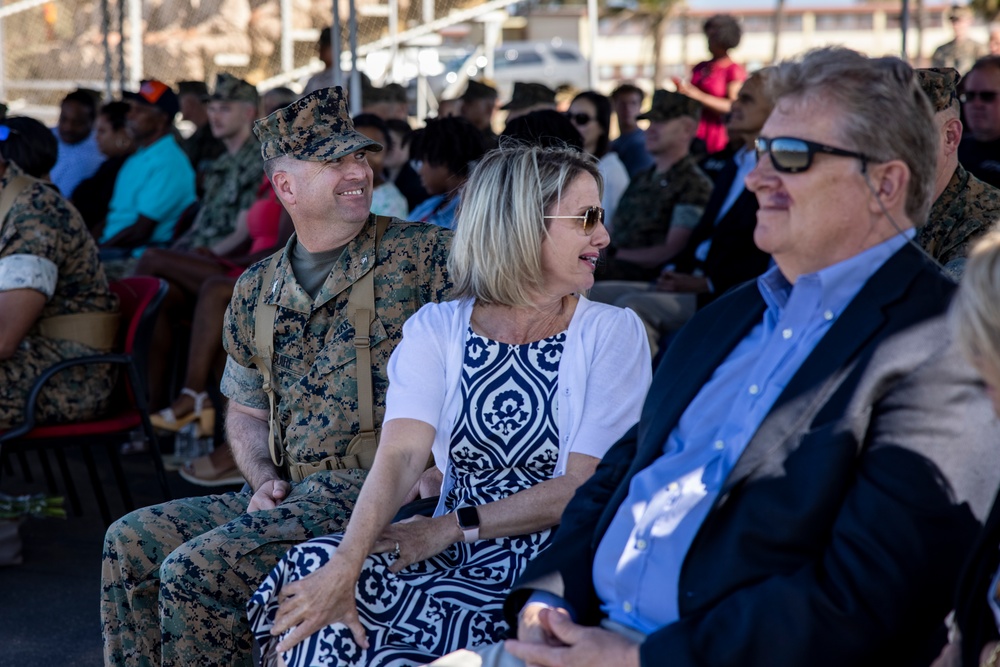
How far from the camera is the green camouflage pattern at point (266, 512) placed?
8.87 feet

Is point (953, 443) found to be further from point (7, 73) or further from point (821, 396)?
point (7, 73)

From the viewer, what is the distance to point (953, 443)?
68.1 inches

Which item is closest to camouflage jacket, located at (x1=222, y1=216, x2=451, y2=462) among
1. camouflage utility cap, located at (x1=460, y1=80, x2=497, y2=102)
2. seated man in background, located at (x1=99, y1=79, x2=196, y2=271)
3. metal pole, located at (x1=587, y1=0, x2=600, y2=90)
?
seated man in background, located at (x1=99, y1=79, x2=196, y2=271)

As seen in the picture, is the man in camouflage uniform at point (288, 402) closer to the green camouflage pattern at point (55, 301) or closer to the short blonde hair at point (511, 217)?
the short blonde hair at point (511, 217)

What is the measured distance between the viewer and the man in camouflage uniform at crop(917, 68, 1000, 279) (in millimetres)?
3121

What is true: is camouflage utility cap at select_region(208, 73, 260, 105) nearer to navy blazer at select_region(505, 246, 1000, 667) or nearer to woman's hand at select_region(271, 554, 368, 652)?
woman's hand at select_region(271, 554, 368, 652)

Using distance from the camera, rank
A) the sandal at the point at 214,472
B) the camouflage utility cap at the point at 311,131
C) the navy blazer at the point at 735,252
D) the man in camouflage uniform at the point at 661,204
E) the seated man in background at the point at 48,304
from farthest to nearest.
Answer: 1. the man in camouflage uniform at the point at 661,204
2. the sandal at the point at 214,472
3. the navy blazer at the point at 735,252
4. the seated man in background at the point at 48,304
5. the camouflage utility cap at the point at 311,131

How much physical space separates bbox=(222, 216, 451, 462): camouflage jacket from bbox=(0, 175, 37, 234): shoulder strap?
5.69 ft

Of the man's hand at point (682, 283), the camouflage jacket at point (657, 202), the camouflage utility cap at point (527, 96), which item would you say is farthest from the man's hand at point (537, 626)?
the camouflage utility cap at point (527, 96)

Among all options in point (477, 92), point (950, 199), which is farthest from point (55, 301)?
point (477, 92)

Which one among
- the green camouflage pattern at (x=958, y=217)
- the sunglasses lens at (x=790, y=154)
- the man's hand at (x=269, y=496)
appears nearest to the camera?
the sunglasses lens at (x=790, y=154)

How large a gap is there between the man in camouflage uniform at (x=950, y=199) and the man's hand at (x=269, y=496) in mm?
1832

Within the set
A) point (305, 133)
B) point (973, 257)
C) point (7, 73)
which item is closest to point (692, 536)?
point (973, 257)

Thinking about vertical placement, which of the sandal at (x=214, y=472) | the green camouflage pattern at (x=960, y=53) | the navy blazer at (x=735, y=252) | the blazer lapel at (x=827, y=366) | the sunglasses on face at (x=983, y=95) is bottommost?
the sandal at (x=214, y=472)
